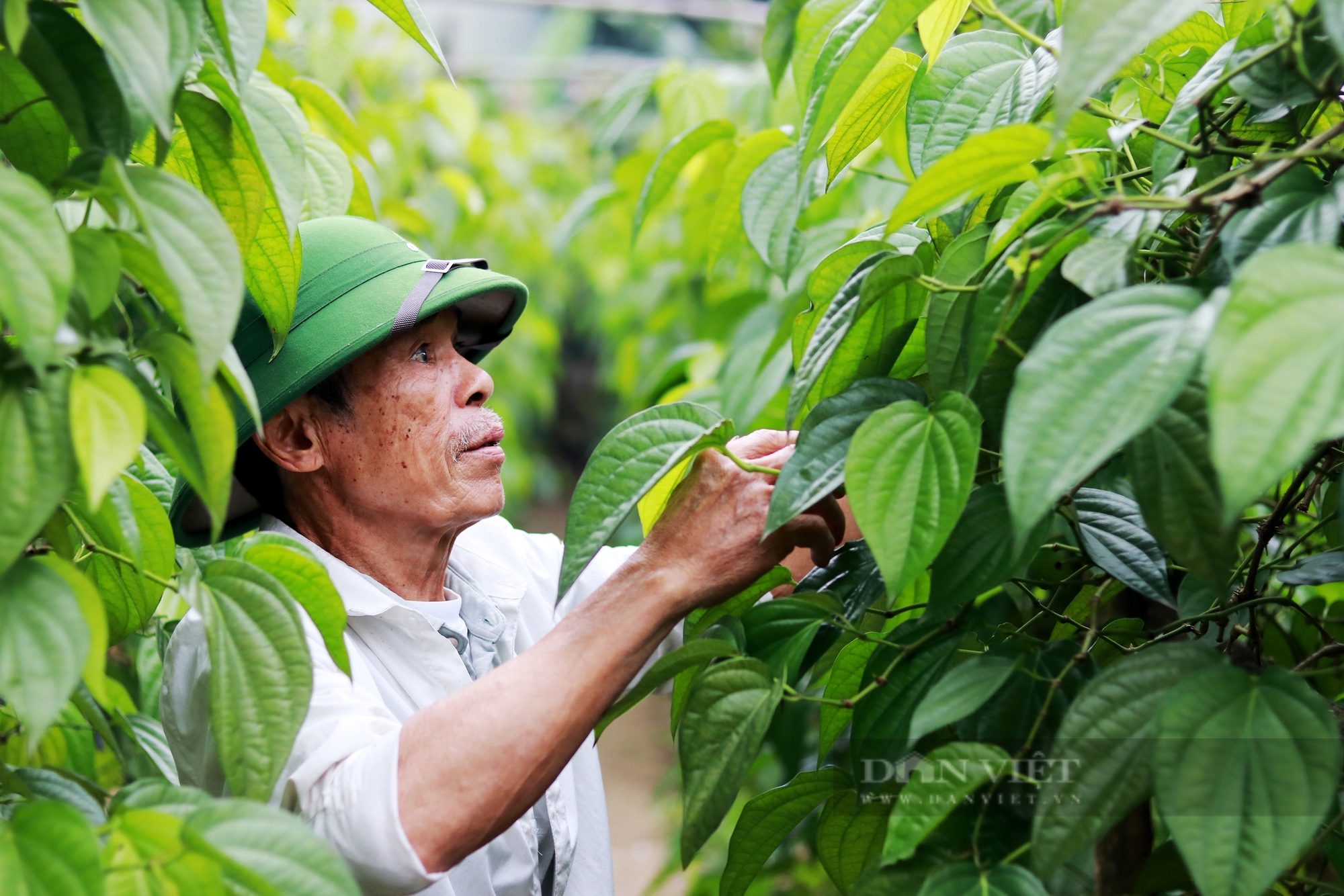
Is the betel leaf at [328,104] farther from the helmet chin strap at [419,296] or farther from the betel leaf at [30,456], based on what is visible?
the betel leaf at [30,456]

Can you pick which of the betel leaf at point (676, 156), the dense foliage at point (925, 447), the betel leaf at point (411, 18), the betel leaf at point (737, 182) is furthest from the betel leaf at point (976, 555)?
the betel leaf at point (676, 156)

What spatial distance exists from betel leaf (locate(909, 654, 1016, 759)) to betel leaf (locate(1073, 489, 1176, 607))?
12 centimetres

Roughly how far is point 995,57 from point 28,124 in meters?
0.59

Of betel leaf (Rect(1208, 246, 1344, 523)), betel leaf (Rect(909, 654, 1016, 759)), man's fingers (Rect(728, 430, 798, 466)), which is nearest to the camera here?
betel leaf (Rect(1208, 246, 1344, 523))

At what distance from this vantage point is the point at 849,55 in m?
0.71

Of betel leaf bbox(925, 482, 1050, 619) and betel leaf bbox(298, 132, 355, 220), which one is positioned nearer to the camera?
betel leaf bbox(925, 482, 1050, 619)

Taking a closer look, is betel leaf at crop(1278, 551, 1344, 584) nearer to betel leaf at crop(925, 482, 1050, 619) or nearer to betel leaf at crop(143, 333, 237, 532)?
betel leaf at crop(925, 482, 1050, 619)

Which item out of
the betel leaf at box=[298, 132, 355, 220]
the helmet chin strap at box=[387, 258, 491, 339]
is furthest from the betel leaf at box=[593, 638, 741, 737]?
the betel leaf at box=[298, 132, 355, 220]

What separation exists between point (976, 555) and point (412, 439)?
574 mm

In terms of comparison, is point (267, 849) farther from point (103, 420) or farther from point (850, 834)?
point (850, 834)

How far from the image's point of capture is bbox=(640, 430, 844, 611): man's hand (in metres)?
0.81

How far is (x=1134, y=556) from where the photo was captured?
0.74 meters

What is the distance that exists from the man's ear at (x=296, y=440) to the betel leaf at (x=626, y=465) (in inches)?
15.9

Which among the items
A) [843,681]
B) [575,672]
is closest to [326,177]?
[575,672]
